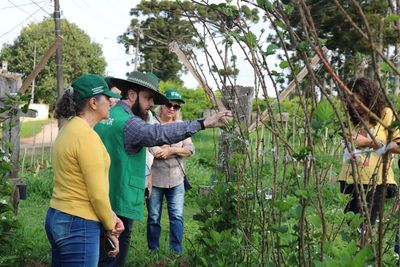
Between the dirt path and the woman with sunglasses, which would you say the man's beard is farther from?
the dirt path

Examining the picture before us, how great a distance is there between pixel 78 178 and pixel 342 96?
65.5 inches

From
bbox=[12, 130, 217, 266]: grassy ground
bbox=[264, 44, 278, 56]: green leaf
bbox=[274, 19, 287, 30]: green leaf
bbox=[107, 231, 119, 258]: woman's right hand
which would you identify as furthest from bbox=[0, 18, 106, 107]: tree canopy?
bbox=[274, 19, 287, 30]: green leaf

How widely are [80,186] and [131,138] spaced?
56cm

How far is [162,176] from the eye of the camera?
565cm

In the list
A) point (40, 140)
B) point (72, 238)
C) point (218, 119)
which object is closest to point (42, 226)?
point (72, 238)

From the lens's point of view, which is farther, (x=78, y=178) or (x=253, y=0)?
(x=78, y=178)

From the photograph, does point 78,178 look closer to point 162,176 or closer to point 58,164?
point 58,164

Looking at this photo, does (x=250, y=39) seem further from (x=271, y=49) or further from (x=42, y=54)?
(x=42, y=54)

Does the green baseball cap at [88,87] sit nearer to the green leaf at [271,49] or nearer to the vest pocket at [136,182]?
the vest pocket at [136,182]

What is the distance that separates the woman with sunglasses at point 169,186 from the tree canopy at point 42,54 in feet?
140

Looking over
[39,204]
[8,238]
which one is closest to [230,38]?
[8,238]

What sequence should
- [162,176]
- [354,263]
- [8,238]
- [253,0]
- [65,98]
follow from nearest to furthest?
[354,263]
[253,0]
[65,98]
[8,238]
[162,176]

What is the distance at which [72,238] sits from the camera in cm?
310

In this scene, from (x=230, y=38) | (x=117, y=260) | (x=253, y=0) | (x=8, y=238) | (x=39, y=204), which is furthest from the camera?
(x=39, y=204)
